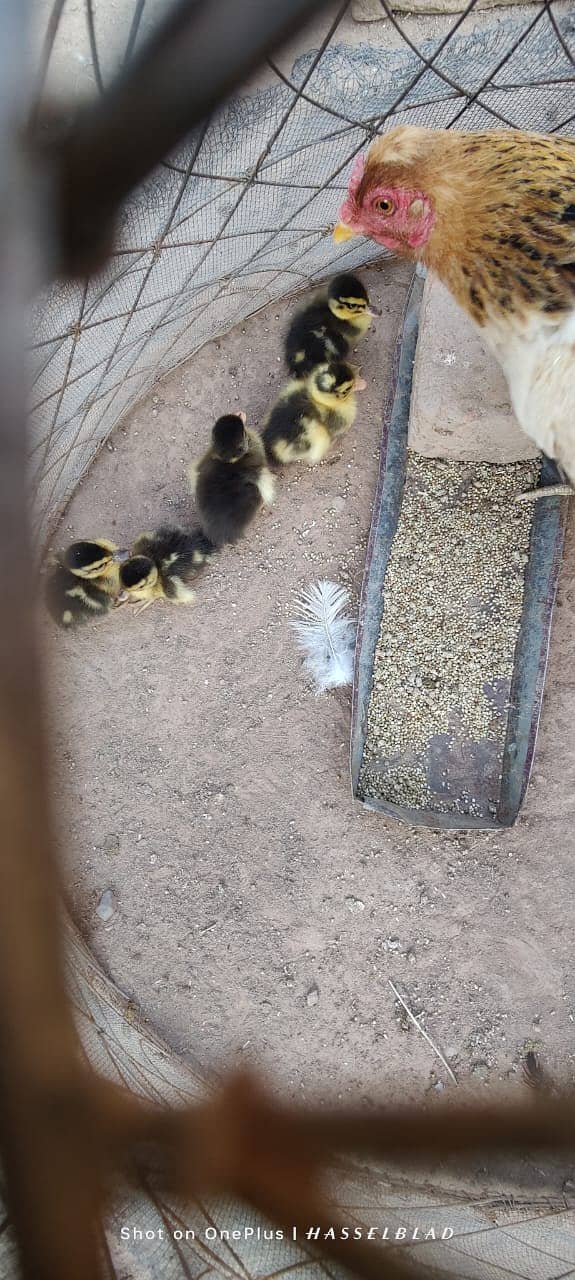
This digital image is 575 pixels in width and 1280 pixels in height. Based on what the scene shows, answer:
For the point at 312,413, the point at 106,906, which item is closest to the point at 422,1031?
the point at 106,906

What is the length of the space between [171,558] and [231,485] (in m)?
0.29

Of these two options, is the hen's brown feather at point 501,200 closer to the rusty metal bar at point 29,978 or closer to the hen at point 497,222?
the hen at point 497,222

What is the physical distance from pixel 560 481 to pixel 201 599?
1.12 m

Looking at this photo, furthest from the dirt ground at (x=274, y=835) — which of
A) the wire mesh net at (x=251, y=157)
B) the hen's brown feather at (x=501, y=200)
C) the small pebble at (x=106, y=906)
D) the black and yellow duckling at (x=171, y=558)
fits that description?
the hen's brown feather at (x=501, y=200)

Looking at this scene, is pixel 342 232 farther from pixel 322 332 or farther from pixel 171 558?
pixel 171 558

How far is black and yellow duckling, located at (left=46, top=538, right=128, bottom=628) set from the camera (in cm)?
205

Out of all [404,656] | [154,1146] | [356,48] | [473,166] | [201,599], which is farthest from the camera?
[201,599]

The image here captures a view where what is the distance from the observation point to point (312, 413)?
2.15 meters

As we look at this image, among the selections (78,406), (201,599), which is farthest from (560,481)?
(78,406)

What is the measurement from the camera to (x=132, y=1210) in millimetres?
1261

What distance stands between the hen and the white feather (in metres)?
0.97

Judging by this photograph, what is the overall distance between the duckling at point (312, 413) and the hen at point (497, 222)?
0.61m

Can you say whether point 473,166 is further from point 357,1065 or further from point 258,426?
point 357,1065

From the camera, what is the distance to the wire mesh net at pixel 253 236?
1.42 meters
